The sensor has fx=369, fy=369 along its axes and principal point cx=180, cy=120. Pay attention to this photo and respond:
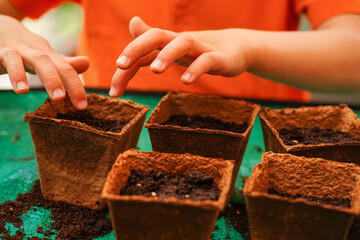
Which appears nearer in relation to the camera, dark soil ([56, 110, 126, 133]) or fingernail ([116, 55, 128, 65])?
fingernail ([116, 55, 128, 65])

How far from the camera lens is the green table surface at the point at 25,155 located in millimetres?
936

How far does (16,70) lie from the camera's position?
3.05 ft

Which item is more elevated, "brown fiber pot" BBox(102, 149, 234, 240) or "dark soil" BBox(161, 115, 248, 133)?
"brown fiber pot" BBox(102, 149, 234, 240)

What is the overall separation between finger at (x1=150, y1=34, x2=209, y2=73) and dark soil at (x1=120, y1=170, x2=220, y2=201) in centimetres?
24

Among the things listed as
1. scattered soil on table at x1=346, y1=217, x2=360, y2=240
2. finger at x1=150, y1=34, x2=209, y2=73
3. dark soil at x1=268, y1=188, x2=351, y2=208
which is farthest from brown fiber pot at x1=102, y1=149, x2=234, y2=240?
scattered soil on table at x1=346, y1=217, x2=360, y2=240

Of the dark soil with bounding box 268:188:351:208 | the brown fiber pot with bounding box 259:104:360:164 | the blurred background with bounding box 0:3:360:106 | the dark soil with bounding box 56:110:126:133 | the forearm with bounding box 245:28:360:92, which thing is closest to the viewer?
the dark soil with bounding box 268:188:351:208

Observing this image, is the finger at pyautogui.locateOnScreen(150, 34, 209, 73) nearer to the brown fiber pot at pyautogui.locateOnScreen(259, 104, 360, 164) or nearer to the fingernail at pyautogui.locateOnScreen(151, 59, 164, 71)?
the fingernail at pyautogui.locateOnScreen(151, 59, 164, 71)

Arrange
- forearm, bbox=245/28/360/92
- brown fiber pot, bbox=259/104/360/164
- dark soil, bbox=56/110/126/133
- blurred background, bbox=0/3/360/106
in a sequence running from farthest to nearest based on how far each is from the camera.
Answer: blurred background, bbox=0/3/360/106 < forearm, bbox=245/28/360/92 < dark soil, bbox=56/110/126/133 < brown fiber pot, bbox=259/104/360/164

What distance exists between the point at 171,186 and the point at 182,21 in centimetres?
101

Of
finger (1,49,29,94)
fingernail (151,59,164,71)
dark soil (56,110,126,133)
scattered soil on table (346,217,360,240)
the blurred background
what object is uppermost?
fingernail (151,59,164,71)

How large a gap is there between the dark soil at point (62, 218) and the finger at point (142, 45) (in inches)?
15.4

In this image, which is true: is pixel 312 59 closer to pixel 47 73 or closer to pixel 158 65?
pixel 158 65

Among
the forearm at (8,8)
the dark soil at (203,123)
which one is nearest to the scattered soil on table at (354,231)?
→ the dark soil at (203,123)

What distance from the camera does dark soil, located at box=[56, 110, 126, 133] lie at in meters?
0.99
